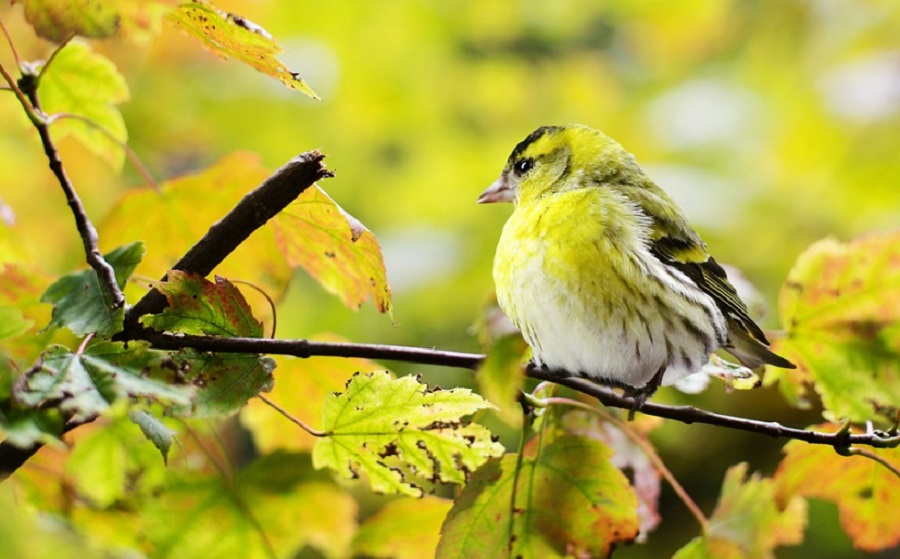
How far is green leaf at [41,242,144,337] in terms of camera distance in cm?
44

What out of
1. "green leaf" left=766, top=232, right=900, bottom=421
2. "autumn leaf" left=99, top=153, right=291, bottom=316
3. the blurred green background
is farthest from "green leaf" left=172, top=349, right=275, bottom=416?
the blurred green background

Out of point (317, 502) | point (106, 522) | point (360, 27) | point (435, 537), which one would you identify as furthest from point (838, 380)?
point (360, 27)

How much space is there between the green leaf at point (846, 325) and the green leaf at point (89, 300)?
1.39ft

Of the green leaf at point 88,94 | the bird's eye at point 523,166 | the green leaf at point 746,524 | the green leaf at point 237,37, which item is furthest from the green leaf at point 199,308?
the bird's eye at point 523,166

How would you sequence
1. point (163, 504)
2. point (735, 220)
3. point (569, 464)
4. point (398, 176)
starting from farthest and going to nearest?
point (398, 176)
point (735, 220)
point (163, 504)
point (569, 464)

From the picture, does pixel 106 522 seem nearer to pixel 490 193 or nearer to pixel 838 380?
pixel 490 193

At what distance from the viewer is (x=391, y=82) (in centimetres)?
219

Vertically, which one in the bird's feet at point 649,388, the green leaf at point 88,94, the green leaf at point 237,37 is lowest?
the bird's feet at point 649,388

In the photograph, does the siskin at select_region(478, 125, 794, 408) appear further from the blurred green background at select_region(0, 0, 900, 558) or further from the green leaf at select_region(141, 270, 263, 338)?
the blurred green background at select_region(0, 0, 900, 558)

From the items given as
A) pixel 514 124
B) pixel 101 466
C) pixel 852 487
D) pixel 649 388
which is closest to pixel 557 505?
pixel 649 388

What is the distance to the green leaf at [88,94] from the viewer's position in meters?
0.62

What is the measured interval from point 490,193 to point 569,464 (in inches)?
14.7

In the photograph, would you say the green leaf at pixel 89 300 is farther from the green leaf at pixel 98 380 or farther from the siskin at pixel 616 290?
the siskin at pixel 616 290

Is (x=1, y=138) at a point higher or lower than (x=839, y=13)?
lower
